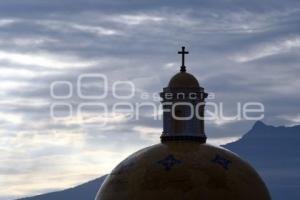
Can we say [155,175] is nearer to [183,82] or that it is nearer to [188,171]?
[188,171]

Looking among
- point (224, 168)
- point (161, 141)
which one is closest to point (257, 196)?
point (224, 168)

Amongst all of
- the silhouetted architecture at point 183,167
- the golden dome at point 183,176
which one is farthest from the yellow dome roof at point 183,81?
the golden dome at point 183,176

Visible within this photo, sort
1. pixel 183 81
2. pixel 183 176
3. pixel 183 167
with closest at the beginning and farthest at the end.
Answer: pixel 183 176 < pixel 183 167 < pixel 183 81

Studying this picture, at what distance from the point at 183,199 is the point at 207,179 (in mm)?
1864

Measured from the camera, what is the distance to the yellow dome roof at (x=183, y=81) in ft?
203

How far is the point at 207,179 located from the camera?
5759 cm

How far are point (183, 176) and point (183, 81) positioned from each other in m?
6.67

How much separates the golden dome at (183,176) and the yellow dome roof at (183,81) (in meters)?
3.32

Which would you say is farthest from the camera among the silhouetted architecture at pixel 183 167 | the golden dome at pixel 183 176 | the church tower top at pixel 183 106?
the church tower top at pixel 183 106

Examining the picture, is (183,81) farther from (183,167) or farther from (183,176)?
(183,176)

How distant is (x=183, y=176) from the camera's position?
57.5 metres

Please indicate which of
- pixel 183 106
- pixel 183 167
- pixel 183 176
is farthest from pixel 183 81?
pixel 183 176

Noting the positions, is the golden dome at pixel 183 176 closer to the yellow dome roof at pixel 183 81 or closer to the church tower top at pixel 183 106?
the church tower top at pixel 183 106

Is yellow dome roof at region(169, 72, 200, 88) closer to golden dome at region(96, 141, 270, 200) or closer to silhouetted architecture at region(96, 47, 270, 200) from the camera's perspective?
silhouetted architecture at region(96, 47, 270, 200)
